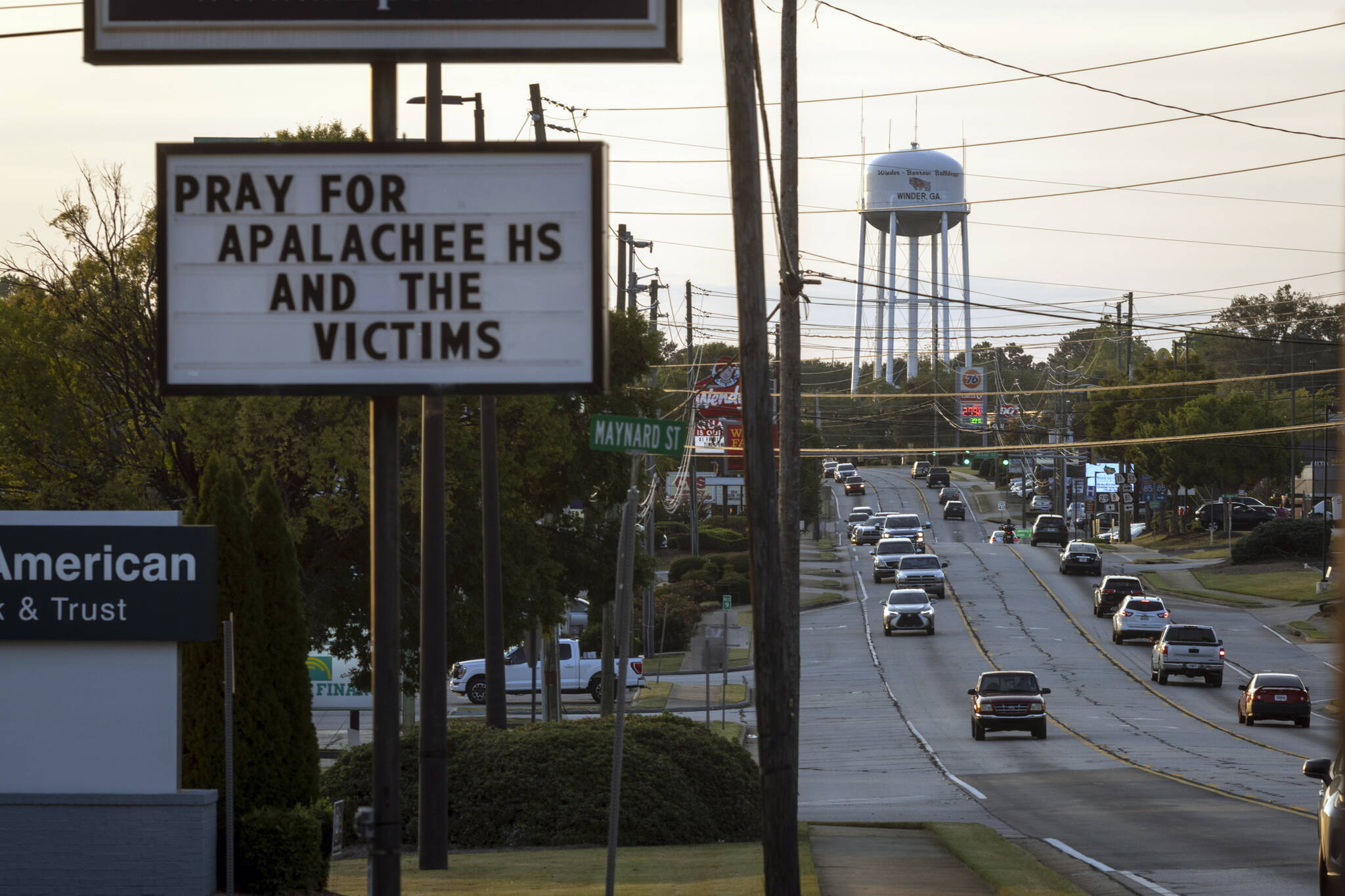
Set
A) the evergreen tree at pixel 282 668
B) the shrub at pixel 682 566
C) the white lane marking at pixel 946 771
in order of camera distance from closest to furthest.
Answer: the evergreen tree at pixel 282 668 → the white lane marking at pixel 946 771 → the shrub at pixel 682 566

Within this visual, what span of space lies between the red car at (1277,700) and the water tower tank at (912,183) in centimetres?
10304

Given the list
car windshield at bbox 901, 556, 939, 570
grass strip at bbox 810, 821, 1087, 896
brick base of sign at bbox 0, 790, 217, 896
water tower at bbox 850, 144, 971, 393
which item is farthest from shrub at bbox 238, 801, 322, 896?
water tower at bbox 850, 144, 971, 393

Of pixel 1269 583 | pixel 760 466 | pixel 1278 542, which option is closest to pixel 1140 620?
pixel 1269 583

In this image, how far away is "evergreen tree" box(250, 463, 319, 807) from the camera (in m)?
14.2

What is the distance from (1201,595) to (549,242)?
2600 inches

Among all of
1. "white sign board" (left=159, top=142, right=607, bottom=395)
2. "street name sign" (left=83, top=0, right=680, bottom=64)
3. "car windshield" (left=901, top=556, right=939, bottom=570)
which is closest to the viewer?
"white sign board" (left=159, top=142, right=607, bottom=395)

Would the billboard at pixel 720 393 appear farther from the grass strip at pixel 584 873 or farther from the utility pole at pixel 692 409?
the grass strip at pixel 584 873

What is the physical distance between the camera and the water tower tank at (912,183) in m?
140

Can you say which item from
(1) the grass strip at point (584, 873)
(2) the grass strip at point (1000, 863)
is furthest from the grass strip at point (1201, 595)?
(1) the grass strip at point (584, 873)

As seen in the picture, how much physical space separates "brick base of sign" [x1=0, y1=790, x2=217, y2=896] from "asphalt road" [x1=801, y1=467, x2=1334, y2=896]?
31.4 ft

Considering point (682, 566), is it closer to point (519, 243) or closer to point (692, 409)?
point (692, 409)

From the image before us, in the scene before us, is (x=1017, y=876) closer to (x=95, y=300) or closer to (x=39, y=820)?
(x=39, y=820)

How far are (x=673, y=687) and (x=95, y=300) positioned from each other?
2596cm

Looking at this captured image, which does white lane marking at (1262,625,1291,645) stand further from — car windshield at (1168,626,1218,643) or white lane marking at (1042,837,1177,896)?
white lane marking at (1042,837,1177,896)
